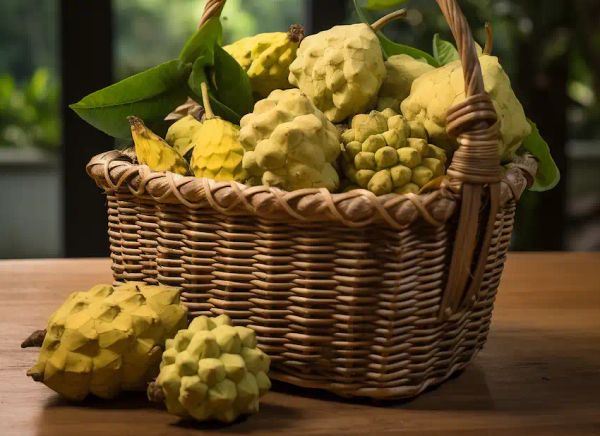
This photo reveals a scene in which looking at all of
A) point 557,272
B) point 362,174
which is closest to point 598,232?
point 557,272

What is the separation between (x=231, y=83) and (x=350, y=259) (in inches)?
13.5

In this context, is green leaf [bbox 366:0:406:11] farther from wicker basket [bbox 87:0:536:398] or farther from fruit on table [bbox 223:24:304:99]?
wicker basket [bbox 87:0:536:398]

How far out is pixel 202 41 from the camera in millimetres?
1283

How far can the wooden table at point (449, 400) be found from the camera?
1001 mm

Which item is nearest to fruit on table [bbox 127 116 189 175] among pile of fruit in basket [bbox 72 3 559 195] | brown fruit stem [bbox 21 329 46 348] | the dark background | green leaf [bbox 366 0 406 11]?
pile of fruit in basket [bbox 72 3 559 195]

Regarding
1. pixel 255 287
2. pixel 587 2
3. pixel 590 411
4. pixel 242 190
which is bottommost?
pixel 590 411

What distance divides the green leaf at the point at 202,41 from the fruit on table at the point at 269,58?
4 cm

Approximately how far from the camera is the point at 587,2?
10.3 feet

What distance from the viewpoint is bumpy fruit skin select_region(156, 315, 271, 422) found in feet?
3.16

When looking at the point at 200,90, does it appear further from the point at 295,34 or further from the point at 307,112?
the point at 307,112

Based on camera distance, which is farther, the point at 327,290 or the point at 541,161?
the point at 541,161

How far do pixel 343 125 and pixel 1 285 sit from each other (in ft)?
2.24

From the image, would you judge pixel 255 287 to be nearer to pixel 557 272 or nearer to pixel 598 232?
pixel 557 272

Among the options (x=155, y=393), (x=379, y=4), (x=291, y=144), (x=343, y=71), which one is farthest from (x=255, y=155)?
(x=379, y=4)
